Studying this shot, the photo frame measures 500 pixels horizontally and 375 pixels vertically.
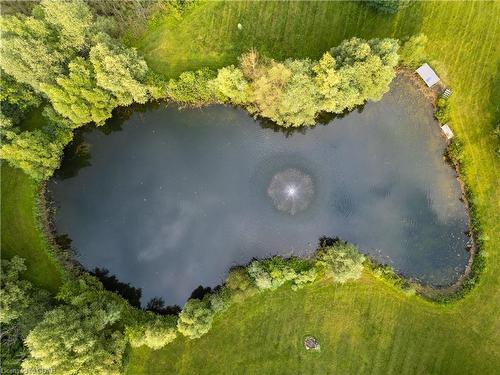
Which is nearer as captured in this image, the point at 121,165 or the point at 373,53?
the point at 373,53

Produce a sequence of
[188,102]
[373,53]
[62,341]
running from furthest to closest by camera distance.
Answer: [188,102] → [373,53] → [62,341]

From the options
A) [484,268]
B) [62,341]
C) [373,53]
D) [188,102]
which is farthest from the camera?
[188,102]

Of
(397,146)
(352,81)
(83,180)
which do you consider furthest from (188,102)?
(397,146)

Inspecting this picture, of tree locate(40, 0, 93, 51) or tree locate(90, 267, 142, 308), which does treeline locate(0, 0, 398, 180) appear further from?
tree locate(90, 267, 142, 308)

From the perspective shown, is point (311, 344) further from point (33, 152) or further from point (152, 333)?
point (33, 152)

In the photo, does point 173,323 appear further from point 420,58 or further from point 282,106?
point 420,58

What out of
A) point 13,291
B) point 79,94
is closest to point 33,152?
point 79,94

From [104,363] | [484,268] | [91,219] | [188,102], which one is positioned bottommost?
[104,363]

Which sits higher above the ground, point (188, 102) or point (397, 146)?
point (188, 102)
